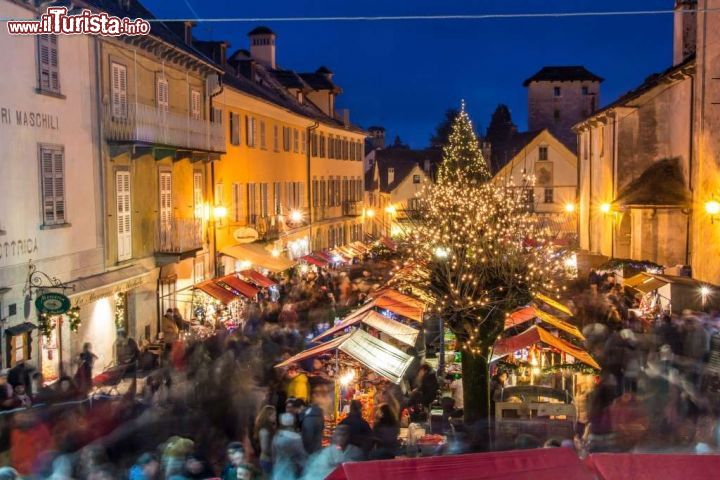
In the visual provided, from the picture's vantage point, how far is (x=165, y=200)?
24.2 metres

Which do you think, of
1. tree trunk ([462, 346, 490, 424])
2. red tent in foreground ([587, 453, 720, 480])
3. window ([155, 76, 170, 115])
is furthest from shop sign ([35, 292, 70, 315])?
red tent in foreground ([587, 453, 720, 480])

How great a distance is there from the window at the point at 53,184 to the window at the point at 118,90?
2733 mm

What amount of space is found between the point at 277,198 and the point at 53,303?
22.4 metres

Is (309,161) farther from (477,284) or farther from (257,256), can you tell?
(477,284)

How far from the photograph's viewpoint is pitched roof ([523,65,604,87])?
83.1m

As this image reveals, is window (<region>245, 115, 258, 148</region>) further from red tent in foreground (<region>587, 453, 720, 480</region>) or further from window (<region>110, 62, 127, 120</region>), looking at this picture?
red tent in foreground (<region>587, 453, 720, 480</region>)

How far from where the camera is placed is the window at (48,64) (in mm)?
17422

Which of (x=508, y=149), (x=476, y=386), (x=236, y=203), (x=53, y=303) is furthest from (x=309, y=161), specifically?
(x=508, y=149)

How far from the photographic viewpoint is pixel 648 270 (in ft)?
91.4

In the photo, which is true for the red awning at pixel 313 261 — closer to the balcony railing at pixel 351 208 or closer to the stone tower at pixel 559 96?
the balcony railing at pixel 351 208

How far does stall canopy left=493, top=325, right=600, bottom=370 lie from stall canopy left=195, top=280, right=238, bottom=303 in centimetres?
849

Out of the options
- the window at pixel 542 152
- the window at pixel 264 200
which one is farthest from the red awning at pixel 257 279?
the window at pixel 542 152

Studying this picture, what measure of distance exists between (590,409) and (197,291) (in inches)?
542

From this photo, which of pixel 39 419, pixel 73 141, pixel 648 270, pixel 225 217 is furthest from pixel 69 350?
pixel 648 270
